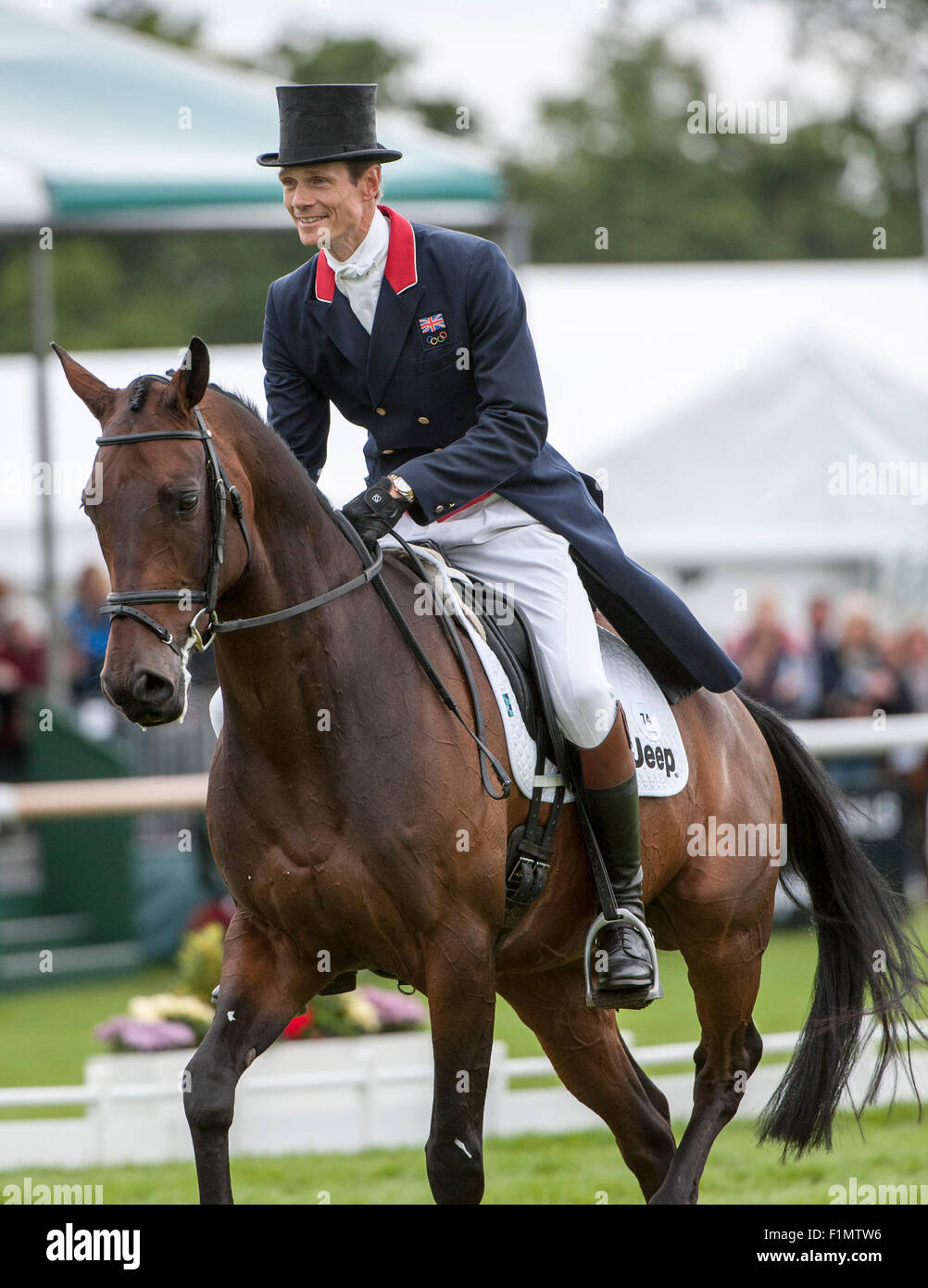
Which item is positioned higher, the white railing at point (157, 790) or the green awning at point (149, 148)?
the green awning at point (149, 148)

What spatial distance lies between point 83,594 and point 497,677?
9.80m

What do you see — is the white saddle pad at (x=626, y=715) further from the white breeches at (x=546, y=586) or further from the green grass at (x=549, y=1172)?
the green grass at (x=549, y=1172)

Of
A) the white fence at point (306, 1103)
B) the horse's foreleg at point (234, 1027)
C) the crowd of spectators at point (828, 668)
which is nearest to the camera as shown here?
the horse's foreleg at point (234, 1027)

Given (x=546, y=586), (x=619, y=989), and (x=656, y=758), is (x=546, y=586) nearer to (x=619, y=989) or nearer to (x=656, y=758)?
(x=656, y=758)

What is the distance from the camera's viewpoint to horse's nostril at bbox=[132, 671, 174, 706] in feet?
11.5

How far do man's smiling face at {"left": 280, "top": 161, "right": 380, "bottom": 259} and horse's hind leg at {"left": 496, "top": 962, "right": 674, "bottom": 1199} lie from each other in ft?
7.35

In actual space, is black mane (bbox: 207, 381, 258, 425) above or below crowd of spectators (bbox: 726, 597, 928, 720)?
above

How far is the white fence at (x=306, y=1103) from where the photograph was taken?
284 inches

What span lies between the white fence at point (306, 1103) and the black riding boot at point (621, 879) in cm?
242

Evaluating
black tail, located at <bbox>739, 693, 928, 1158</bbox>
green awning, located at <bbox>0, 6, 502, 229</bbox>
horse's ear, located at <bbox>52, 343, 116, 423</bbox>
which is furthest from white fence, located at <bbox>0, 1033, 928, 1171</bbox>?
green awning, located at <bbox>0, 6, 502, 229</bbox>

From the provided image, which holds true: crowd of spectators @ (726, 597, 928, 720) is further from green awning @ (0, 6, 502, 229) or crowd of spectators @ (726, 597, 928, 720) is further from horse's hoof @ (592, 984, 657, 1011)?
horse's hoof @ (592, 984, 657, 1011)

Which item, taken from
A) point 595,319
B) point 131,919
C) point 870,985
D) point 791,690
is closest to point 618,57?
point 595,319

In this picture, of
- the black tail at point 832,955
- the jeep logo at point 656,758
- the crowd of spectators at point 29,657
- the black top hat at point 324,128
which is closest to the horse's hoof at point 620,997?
the jeep logo at point 656,758

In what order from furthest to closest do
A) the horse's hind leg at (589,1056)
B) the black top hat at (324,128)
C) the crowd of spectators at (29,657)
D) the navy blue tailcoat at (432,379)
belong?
the crowd of spectators at (29,657) < the horse's hind leg at (589,1056) < the navy blue tailcoat at (432,379) < the black top hat at (324,128)
